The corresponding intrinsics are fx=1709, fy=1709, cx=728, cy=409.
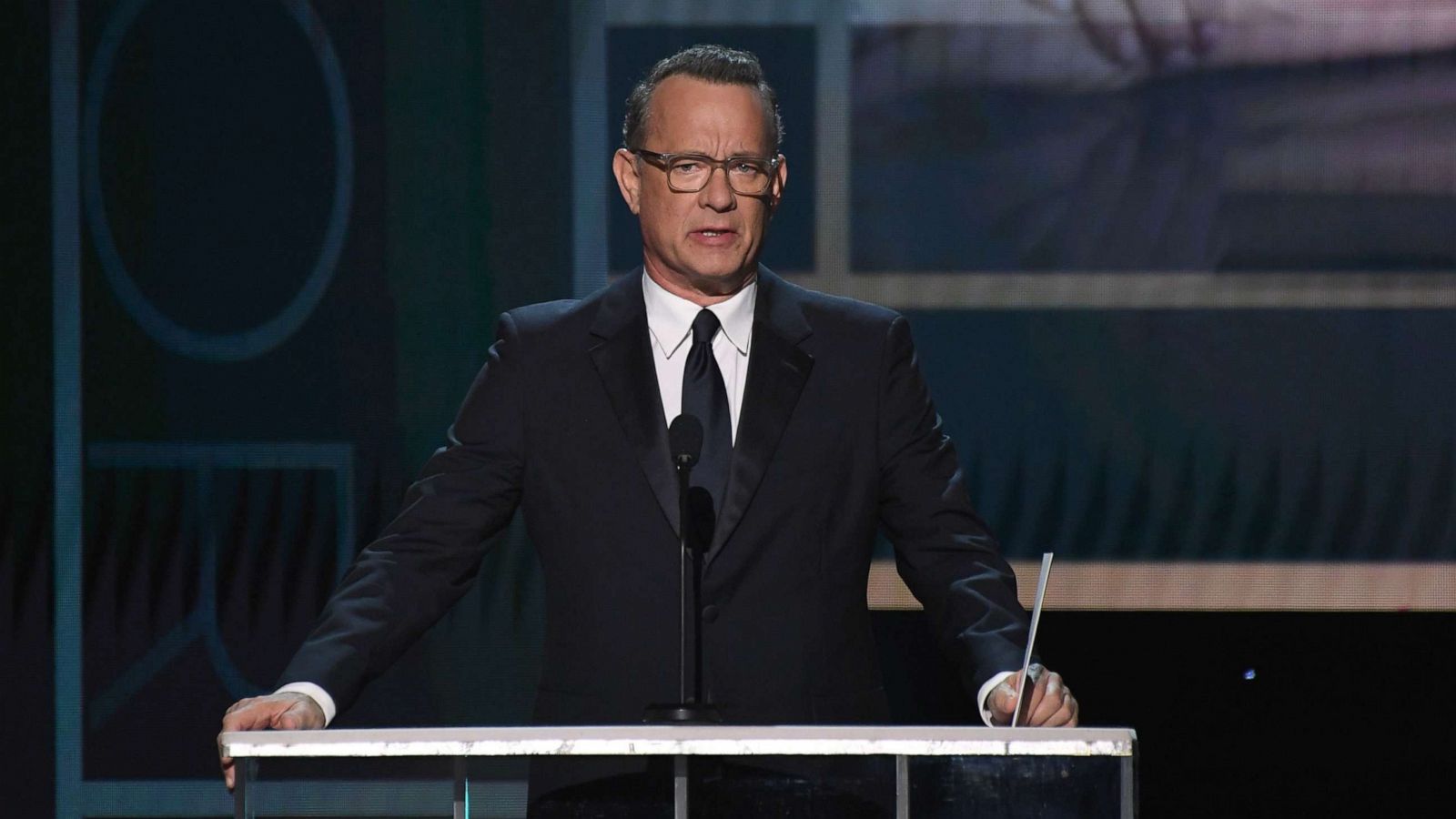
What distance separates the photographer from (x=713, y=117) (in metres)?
1.88

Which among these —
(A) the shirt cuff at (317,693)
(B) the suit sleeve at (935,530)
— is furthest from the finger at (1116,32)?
(A) the shirt cuff at (317,693)

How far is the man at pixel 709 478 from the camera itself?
186 centimetres

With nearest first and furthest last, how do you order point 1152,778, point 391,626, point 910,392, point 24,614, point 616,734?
point 616,734 → point 391,626 → point 910,392 → point 1152,778 → point 24,614

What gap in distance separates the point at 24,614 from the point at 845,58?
2.04m

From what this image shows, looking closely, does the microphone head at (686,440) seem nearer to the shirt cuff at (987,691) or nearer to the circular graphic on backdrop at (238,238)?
the shirt cuff at (987,691)

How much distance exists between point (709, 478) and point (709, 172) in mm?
336

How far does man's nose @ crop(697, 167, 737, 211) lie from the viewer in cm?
187

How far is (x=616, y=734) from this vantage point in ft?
4.25

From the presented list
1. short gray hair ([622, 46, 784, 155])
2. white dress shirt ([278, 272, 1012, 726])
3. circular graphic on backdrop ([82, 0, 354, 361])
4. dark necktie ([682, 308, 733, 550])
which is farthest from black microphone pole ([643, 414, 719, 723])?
circular graphic on backdrop ([82, 0, 354, 361])

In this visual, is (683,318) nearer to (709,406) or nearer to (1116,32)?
(709,406)

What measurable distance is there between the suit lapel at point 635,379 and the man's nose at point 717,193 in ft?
0.55

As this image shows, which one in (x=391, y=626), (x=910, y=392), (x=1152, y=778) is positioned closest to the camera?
(x=391, y=626)

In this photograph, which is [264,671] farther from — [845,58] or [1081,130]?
[1081,130]

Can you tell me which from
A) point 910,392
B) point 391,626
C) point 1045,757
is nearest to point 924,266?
point 910,392
